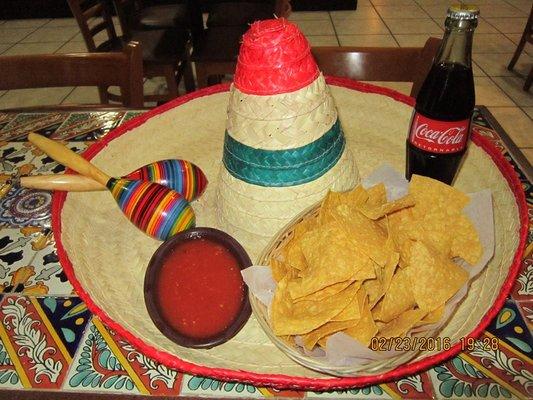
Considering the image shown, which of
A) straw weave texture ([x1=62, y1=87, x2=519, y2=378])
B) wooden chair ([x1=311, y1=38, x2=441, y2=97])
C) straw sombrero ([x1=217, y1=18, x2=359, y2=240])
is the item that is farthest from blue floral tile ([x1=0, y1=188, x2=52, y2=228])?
wooden chair ([x1=311, y1=38, x2=441, y2=97])

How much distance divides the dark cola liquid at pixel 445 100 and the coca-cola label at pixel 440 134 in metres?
0.02

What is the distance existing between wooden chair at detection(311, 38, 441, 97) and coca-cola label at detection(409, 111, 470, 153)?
0.48m

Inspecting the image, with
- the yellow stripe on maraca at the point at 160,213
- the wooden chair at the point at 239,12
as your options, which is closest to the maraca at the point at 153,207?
the yellow stripe on maraca at the point at 160,213

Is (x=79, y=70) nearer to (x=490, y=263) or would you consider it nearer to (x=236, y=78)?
(x=236, y=78)

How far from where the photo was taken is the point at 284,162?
2.56 ft

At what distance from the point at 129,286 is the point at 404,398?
0.54m

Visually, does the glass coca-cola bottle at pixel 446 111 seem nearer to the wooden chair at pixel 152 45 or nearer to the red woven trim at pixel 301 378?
the red woven trim at pixel 301 378

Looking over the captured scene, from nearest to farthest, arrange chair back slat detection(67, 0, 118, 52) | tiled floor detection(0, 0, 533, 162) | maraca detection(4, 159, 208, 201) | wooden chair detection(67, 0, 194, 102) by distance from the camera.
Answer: maraca detection(4, 159, 208, 201), chair back slat detection(67, 0, 118, 52), wooden chair detection(67, 0, 194, 102), tiled floor detection(0, 0, 533, 162)

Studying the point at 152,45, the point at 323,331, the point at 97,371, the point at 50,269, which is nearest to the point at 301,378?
the point at 323,331

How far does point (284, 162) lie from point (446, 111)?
377 mm

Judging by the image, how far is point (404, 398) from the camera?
0.63m

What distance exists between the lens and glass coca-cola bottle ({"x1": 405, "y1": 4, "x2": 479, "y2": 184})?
81 cm

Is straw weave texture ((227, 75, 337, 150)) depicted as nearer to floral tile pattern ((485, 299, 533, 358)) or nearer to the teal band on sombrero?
the teal band on sombrero

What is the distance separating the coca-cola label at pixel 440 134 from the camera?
31.8 inches
